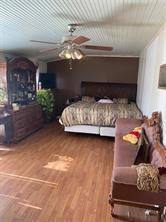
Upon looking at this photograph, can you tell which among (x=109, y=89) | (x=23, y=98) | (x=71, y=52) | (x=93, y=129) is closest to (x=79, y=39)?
(x=71, y=52)

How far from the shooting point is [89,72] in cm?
774

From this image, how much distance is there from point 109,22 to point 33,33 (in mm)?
1389

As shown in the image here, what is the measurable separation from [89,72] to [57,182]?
5305 mm

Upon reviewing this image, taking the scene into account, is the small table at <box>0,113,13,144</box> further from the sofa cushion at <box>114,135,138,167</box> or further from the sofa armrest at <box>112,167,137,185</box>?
the sofa armrest at <box>112,167,137,185</box>

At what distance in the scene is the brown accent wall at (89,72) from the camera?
7465 mm

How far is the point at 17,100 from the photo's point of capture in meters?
5.38

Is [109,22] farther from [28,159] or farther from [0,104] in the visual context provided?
[0,104]

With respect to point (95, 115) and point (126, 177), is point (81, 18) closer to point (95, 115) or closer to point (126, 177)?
point (126, 177)

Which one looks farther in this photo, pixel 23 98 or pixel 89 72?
pixel 89 72

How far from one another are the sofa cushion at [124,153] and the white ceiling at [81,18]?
1.85m

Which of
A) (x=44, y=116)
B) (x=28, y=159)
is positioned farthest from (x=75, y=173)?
(x=44, y=116)

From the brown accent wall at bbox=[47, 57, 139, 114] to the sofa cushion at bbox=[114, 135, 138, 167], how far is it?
14.2ft

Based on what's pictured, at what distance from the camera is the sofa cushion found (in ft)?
8.80

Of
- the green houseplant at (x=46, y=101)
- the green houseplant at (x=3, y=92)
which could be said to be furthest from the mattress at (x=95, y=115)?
the green houseplant at (x=3, y=92)
